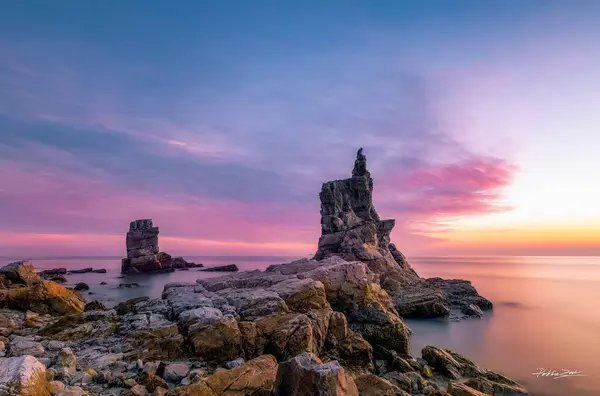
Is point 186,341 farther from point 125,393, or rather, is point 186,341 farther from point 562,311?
point 562,311

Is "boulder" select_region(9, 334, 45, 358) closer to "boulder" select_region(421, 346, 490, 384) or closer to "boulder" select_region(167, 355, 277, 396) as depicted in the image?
"boulder" select_region(167, 355, 277, 396)

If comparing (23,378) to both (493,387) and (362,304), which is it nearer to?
(362,304)

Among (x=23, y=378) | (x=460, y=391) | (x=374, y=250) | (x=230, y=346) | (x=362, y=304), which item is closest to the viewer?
(x=23, y=378)

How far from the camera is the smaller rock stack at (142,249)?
10178 centimetres

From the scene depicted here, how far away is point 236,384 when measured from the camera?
1002cm

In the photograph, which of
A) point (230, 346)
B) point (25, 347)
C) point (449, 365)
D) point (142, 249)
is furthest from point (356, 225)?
point (142, 249)

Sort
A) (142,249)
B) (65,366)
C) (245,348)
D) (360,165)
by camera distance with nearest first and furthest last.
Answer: (65,366) < (245,348) < (360,165) < (142,249)

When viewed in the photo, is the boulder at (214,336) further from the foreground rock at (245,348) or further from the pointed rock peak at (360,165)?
the pointed rock peak at (360,165)

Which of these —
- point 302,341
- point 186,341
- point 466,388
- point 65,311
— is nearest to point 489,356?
point 466,388

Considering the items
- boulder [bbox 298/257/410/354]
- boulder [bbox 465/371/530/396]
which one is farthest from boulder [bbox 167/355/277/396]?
boulder [bbox 298/257/410/354]

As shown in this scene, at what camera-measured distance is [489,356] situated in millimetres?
26375

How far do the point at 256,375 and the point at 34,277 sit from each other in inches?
1173
